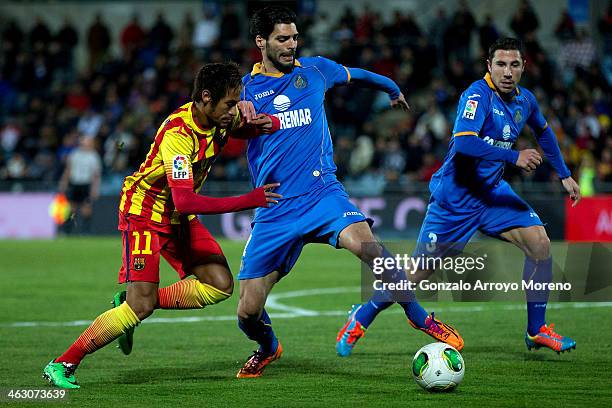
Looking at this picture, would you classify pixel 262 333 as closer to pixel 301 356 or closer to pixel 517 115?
pixel 301 356

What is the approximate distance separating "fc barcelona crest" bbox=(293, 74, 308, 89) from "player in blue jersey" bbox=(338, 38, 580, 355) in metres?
1.31

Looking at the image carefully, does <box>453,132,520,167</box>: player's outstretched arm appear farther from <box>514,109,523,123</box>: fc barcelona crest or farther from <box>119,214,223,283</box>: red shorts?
<box>119,214,223,283</box>: red shorts

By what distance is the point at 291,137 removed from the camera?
796cm

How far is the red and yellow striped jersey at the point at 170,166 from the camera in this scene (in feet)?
23.5

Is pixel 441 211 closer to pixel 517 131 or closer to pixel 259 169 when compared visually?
pixel 517 131

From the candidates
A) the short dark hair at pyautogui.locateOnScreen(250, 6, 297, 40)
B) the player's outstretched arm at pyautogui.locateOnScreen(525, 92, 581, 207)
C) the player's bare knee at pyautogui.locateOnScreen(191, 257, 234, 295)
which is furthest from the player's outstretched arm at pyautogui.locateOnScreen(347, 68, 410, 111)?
the player's bare knee at pyautogui.locateOnScreen(191, 257, 234, 295)

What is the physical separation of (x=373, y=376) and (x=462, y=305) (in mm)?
4590

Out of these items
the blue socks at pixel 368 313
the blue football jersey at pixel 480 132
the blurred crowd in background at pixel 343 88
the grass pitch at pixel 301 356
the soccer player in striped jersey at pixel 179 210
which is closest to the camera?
the grass pitch at pixel 301 356

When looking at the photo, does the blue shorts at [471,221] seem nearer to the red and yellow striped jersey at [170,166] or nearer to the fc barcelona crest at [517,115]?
the fc barcelona crest at [517,115]

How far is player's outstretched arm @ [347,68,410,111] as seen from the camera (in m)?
8.46

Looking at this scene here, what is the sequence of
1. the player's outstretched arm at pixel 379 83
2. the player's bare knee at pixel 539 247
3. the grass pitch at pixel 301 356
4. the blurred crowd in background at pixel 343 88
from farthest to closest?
the blurred crowd in background at pixel 343 88, the player's bare knee at pixel 539 247, the player's outstretched arm at pixel 379 83, the grass pitch at pixel 301 356

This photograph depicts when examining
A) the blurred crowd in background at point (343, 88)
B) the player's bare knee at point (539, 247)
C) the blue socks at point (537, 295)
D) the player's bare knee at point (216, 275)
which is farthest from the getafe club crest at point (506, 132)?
the blurred crowd in background at point (343, 88)

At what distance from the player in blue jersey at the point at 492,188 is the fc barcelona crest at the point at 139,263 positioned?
2.00 m

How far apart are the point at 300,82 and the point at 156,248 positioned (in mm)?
1689
